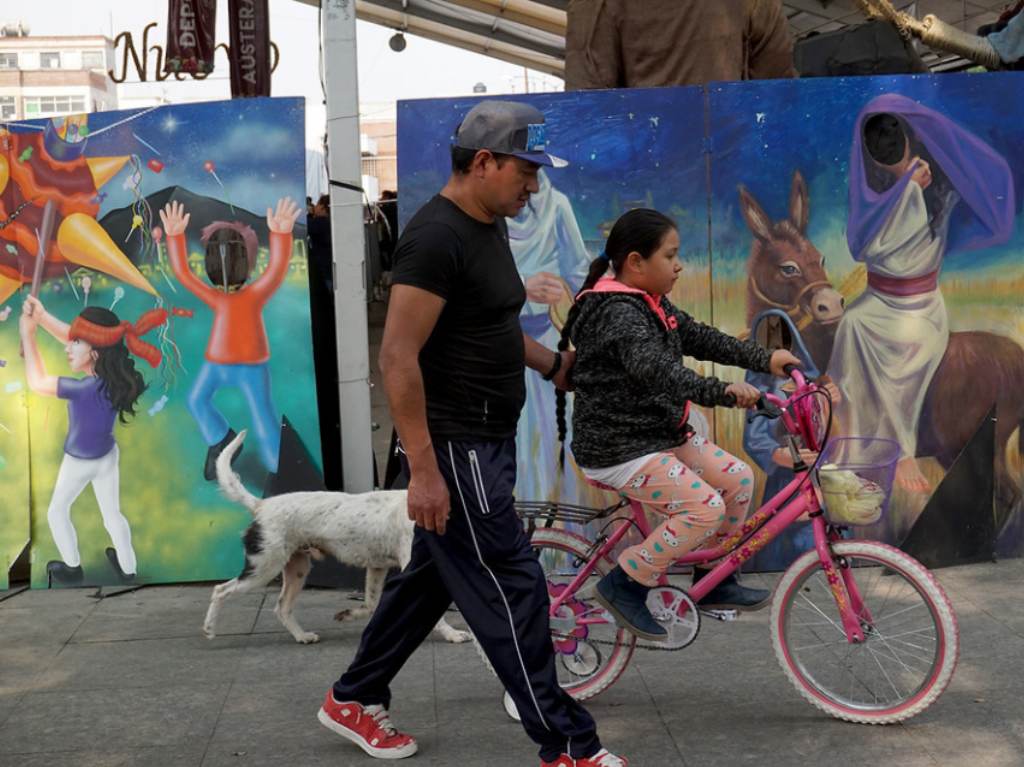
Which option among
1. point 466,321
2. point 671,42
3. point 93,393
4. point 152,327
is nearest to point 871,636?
point 466,321

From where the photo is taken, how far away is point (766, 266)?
21.7 feet

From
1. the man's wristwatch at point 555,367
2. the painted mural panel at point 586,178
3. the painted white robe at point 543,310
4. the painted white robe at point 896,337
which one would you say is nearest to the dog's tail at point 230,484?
the painted white robe at point 543,310

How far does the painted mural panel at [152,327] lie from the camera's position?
262 inches

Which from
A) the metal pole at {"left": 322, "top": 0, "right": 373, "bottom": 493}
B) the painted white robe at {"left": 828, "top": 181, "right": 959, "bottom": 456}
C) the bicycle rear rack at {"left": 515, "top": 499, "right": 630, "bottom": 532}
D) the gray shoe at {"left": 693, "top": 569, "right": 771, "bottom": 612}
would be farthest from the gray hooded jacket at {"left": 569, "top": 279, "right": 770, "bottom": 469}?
the metal pole at {"left": 322, "top": 0, "right": 373, "bottom": 493}

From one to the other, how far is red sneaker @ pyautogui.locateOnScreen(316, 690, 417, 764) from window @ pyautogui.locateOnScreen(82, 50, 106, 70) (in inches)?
4768

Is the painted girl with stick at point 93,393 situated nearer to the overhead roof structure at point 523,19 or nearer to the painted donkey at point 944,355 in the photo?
the painted donkey at point 944,355

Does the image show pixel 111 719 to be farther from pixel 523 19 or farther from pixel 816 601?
pixel 523 19

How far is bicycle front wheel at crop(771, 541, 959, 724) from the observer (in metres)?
4.48

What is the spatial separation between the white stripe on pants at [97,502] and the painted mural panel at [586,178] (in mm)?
1871

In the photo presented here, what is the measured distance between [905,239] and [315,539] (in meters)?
3.06

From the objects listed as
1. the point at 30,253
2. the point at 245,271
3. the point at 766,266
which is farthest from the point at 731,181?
the point at 30,253

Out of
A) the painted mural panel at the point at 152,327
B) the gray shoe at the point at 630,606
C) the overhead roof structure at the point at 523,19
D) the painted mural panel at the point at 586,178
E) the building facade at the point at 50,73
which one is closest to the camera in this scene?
the gray shoe at the point at 630,606

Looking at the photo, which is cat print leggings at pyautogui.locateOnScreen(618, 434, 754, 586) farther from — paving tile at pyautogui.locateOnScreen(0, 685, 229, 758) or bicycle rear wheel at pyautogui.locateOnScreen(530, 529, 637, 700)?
paving tile at pyautogui.locateOnScreen(0, 685, 229, 758)

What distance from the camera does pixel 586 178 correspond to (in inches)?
259
